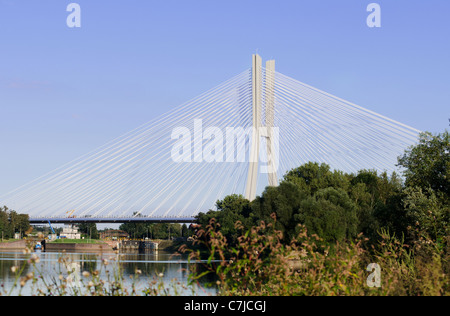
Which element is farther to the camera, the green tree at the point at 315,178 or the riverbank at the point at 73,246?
the riverbank at the point at 73,246

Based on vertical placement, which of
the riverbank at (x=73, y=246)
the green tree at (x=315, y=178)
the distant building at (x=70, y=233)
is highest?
the green tree at (x=315, y=178)

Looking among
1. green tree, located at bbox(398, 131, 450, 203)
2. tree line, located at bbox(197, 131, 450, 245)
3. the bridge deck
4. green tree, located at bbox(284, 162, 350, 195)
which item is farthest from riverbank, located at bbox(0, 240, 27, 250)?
green tree, located at bbox(398, 131, 450, 203)

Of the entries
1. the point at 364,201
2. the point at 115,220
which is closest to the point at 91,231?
the point at 115,220

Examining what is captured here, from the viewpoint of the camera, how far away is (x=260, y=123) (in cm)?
3400

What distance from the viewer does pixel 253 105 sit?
112 feet

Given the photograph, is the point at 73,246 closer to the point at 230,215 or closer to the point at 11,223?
the point at 11,223

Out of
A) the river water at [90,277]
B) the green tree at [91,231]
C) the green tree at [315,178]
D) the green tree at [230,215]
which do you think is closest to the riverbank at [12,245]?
the green tree at [91,231]

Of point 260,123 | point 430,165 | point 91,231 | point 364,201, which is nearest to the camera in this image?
point 430,165

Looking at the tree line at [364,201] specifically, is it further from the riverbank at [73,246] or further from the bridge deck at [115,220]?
the riverbank at [73,246]

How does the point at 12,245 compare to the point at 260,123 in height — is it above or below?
below

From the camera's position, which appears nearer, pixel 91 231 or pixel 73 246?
pixel 73 246

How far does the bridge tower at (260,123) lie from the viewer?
33188 mm

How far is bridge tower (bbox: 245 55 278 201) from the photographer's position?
3319 centimetres
